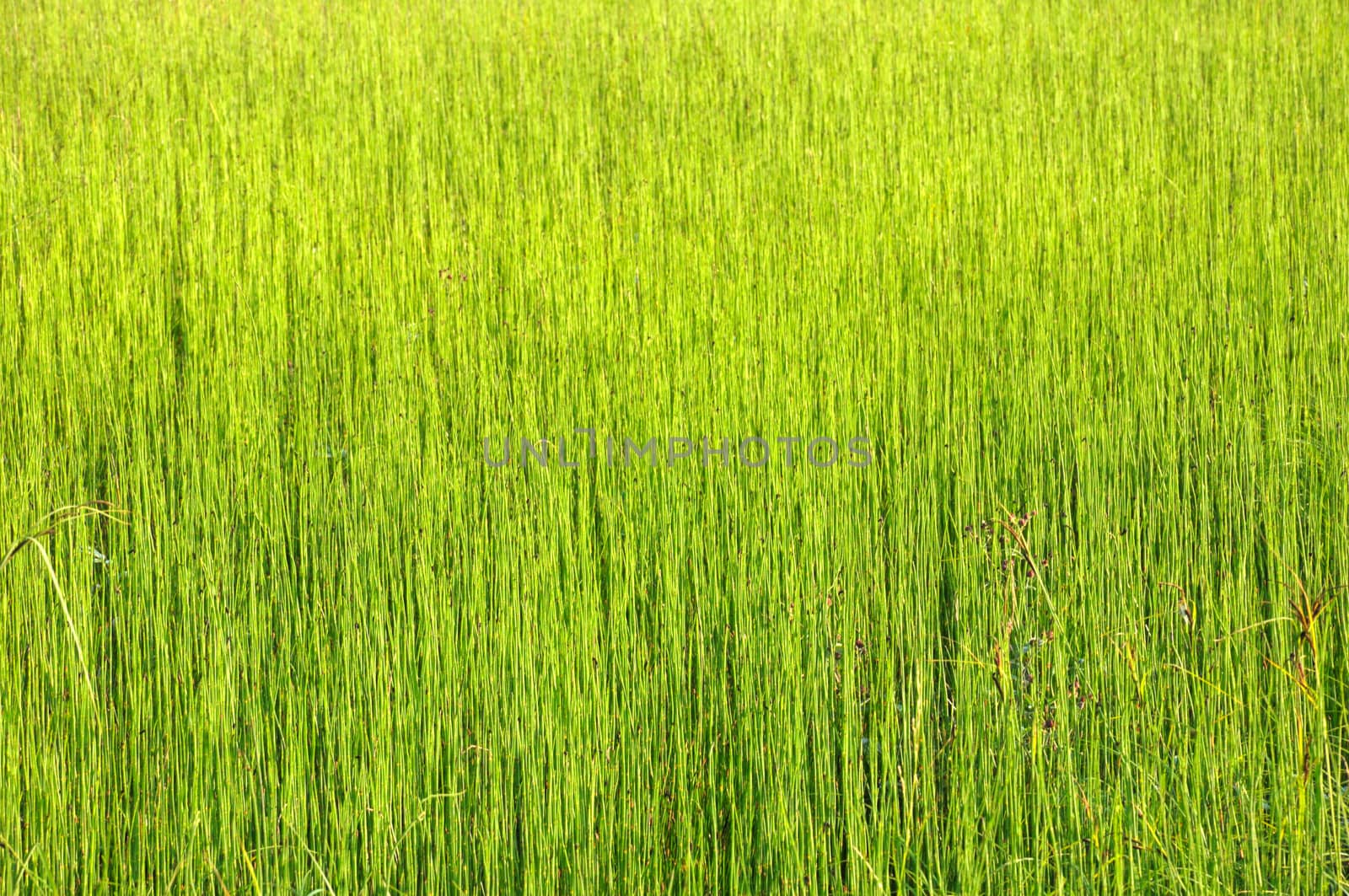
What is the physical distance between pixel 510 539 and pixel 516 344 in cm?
104

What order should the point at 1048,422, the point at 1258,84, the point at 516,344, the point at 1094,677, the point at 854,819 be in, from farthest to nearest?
the point at 1258,84, the point at 516,344, the point at 1048,422, the point at 1094,677, the point at 854,819

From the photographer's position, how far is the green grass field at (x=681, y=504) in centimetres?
198

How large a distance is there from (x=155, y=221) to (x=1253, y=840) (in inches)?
155

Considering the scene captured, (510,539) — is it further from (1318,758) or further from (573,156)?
(573,156)

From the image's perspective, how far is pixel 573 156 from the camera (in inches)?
189

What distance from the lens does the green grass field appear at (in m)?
1.98

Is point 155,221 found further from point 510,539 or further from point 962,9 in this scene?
point 962,9

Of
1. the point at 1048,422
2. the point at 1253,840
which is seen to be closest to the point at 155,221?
the point at 1048,422

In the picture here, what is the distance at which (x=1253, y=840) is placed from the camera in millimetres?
1756

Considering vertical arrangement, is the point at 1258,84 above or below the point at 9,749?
above

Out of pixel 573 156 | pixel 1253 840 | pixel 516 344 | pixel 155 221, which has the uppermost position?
pixel 573 156

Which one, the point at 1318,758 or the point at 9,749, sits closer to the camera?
the point at 1318,758

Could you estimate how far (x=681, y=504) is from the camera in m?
2.52

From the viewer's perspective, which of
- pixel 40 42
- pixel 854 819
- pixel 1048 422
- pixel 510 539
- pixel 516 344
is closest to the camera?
pixel 854 819
